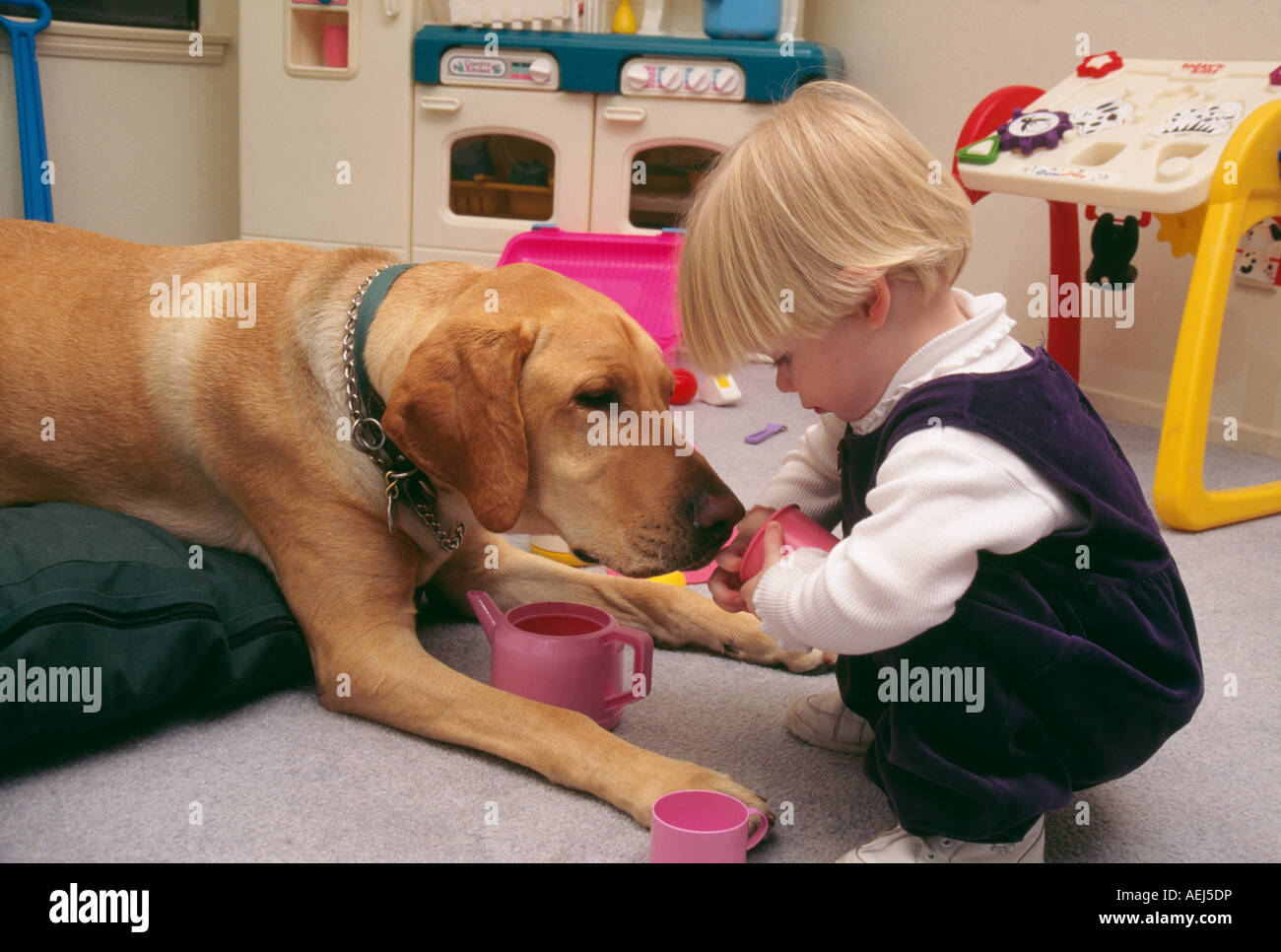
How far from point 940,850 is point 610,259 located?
2.15m

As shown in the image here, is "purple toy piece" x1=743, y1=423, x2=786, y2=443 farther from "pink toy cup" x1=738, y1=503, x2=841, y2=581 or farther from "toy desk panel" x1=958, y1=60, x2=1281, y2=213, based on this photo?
"pink toy cup" x1=738, y1=503, x2=841, y2=581

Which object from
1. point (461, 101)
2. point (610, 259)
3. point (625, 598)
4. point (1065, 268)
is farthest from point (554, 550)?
point (461, 101)

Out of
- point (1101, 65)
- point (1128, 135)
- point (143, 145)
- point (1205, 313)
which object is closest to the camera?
point (1205, 313)

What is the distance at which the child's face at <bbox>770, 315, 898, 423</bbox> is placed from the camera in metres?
1.15

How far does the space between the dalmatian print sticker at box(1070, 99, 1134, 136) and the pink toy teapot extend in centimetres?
176

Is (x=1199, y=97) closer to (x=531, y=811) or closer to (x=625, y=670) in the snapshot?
(x=625, y=670)

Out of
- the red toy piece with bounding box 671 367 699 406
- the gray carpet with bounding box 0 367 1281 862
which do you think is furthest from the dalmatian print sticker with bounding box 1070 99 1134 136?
the gray carpet with bounding box 0 367 1281 862

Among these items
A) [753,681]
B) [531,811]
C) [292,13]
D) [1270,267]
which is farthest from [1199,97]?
[292,13]

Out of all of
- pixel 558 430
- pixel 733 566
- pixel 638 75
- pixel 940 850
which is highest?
pixel 638 75

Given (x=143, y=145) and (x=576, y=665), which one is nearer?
(x=576, y=665)

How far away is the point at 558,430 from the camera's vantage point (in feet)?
4.34

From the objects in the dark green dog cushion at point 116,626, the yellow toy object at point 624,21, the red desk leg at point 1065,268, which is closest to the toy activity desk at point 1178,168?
the red desk leg at point 1065,268

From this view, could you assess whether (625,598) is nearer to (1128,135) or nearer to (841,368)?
(841,368)
